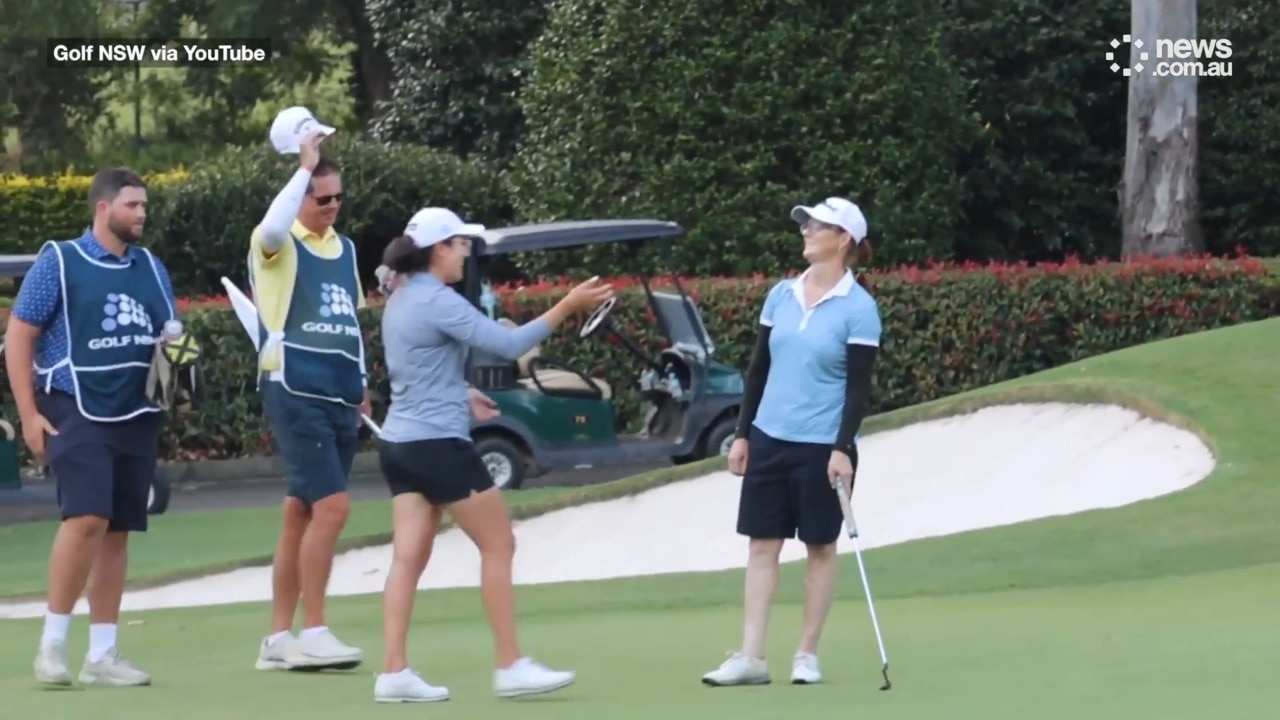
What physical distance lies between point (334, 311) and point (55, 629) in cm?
149

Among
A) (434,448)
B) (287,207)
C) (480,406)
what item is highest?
(287,207)

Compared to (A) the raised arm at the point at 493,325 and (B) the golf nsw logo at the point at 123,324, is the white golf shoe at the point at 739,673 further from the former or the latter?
(B) the golf nsw logo at the point at 123,324

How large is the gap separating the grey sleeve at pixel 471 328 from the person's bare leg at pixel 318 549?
46.7 inches

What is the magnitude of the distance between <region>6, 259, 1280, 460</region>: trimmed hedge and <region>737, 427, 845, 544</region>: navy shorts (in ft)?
40.0

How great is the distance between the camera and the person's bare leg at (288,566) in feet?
27.0

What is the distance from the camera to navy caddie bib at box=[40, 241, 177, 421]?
7.82 m

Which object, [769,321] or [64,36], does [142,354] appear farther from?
[64,36]

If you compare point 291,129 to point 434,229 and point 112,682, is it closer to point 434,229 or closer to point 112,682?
point 434,229

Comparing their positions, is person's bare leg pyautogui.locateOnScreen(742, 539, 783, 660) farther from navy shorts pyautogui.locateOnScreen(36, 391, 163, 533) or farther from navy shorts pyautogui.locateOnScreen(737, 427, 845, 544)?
navy shorts pyautogui.locateOnScreen(36, 391, 163, 533)

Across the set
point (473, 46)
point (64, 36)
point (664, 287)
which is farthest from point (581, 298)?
point (64, 36)

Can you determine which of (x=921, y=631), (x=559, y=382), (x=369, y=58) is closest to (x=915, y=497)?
(x=559, y=382)

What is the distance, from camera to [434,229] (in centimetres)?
729

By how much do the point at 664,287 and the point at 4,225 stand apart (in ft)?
57.4

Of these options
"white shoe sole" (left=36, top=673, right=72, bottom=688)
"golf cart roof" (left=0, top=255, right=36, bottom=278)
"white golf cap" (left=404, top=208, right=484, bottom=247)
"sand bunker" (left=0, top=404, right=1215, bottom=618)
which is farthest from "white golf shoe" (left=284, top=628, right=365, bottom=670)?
"golf cart roof" (left=0, top=255, right=36, bottom=278)
